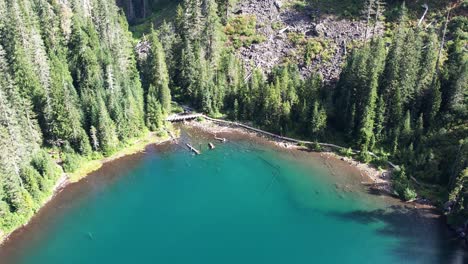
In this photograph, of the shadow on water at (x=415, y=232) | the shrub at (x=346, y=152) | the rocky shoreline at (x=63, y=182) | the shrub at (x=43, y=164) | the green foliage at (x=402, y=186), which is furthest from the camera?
the shrub at (x=346, y=152)

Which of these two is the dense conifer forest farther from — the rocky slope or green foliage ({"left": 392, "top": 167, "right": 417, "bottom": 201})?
the rocky slope

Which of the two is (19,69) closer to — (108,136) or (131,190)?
(108,136)

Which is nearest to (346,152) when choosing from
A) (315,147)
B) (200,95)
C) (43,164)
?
(315,147)

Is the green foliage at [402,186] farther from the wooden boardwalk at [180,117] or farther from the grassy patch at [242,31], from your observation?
the grassy patch at [242,31]

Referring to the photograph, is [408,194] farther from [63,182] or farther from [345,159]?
[63,182]

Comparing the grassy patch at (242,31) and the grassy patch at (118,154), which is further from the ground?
the grassy patch at (242,31)

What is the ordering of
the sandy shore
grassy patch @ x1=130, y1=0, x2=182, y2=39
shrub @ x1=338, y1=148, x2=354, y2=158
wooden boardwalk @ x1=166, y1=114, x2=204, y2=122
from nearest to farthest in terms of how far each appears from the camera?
1. the sandy shore
2. shrub @ x1=338, y1=148, x2=354, y2=158
3. wooden boardwalk @ x1=166, y1=114, x2=204, y2=122
4. grassy patch @ x1=130, y1=0, x2=182, y2=39

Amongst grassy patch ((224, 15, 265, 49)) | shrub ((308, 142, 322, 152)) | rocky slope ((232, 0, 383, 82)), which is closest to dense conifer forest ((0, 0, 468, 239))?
shrub ((308, 142, 322, 152))

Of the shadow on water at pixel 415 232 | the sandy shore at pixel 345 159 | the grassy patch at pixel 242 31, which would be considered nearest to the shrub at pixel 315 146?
the sandy shore at pixel 345 159
